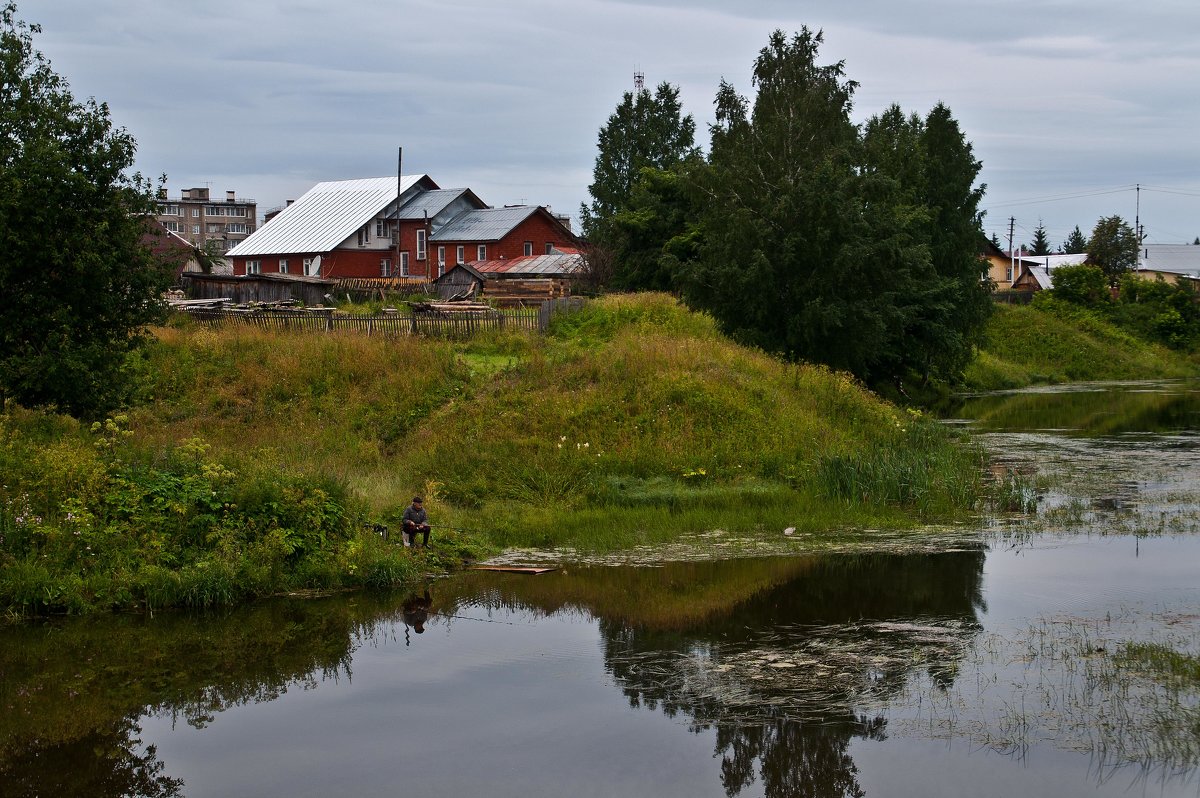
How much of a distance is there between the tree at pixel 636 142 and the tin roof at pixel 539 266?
156 inches

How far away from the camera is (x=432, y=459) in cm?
2158

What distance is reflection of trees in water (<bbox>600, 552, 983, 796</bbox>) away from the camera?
9.70 m

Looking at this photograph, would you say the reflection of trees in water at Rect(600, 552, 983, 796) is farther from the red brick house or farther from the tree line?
the red brick house

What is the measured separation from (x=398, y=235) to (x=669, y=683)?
56.3 metres

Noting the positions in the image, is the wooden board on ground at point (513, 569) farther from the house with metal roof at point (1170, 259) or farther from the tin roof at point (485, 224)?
the house with metal roof at point (1170, 259)

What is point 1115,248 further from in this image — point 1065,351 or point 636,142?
point 636,142

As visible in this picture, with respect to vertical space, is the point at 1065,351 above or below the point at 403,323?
below

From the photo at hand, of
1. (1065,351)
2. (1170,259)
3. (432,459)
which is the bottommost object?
(432,459)

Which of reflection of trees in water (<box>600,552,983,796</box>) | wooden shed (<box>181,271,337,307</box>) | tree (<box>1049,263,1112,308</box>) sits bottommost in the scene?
reflection of trees in water (<box>600,552,983,796</box>)

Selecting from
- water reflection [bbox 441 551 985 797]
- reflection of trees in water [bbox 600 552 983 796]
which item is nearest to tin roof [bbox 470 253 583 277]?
water reflection [bbox 441 551 985 797]

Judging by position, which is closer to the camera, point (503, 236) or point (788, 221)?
point (788, 221)

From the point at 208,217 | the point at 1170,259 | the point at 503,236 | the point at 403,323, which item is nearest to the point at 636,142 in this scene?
the point at 503,236

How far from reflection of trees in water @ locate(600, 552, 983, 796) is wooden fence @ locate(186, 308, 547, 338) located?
15.8m

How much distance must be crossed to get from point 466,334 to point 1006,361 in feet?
126
